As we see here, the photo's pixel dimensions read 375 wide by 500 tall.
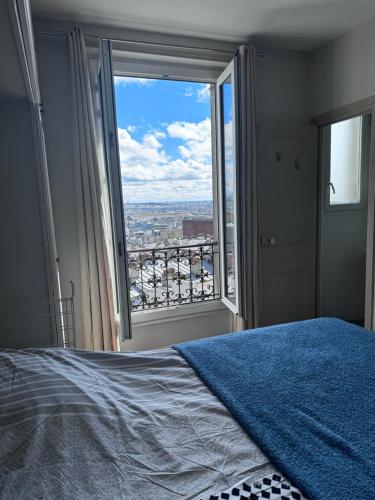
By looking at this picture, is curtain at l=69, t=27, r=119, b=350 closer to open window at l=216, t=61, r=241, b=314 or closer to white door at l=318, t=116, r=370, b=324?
open window at l=216, t=61, r=241, b=314

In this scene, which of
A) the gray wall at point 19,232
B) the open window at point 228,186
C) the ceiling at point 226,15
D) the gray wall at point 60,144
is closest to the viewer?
the gray wall at point 19,232

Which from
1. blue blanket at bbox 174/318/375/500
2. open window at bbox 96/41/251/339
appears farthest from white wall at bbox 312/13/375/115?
blue blanket at bbox 174/318/375/500

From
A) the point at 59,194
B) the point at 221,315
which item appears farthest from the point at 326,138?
the point at 59,194

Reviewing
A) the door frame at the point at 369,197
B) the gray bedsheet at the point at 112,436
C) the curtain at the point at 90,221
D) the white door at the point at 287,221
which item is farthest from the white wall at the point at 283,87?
the gray bedsheet at the point at 112,436

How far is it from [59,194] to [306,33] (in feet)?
7.62

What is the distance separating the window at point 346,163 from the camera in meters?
3.42

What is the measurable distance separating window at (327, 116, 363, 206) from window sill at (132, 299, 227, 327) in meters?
1.51

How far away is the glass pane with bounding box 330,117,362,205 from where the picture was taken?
3424mm

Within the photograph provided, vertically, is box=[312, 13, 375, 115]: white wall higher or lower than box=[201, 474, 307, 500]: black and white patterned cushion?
higher

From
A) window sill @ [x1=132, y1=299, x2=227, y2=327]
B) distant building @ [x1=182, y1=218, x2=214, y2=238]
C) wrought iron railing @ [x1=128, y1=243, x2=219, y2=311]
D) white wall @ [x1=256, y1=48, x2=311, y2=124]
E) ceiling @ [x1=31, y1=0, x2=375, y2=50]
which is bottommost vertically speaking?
window sill @ [x1=132, y1=299, x2=227, y2=327]

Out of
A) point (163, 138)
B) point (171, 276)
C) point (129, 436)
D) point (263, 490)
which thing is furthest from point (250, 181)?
point (263, 490)

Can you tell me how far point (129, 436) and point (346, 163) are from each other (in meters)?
3.33

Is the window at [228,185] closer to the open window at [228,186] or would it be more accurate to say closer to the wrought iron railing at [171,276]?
the open window at [228,186]

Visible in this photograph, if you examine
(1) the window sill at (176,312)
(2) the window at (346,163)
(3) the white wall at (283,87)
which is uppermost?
(3) the white wall at (283,87)
